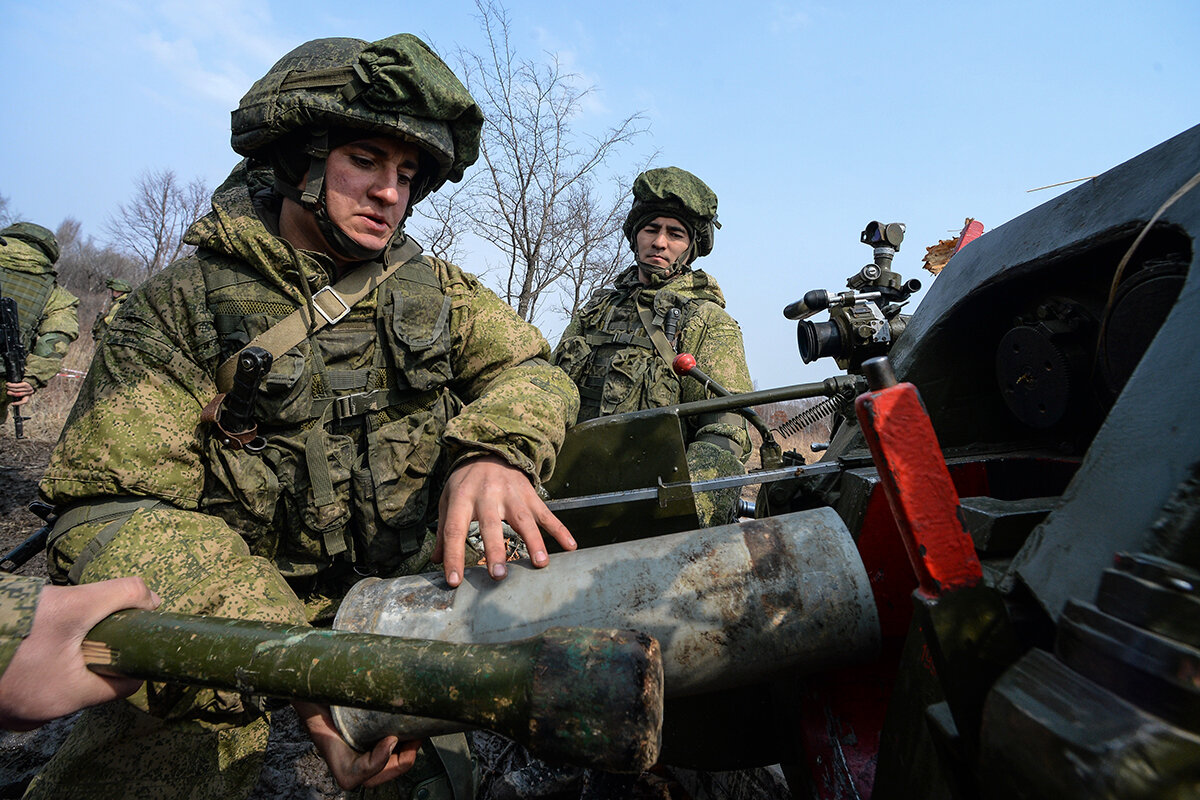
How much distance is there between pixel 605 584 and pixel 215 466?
1.44 meters

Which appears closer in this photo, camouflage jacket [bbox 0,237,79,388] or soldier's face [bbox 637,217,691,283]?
soldier's face [bbox 637,217,691,283]

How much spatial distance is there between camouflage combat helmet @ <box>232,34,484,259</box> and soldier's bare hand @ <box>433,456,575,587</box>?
1.07 metres

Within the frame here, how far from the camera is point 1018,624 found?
0.91 meters

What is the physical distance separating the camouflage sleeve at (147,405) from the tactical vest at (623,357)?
9.78ft

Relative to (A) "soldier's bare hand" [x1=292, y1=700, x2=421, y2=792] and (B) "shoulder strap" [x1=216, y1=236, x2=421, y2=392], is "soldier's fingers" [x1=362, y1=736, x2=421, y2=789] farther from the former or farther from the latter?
(B) "shoulder strap" [x1=216, y1=236, x2=421, y2=392]

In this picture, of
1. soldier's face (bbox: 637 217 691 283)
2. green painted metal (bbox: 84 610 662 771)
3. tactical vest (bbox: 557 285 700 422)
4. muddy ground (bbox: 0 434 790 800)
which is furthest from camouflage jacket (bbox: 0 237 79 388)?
green painted metal (bbox: 84 610 662 771)

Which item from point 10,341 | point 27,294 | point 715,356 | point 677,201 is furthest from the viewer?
point 27,294

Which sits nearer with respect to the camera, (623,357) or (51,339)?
(623,357)

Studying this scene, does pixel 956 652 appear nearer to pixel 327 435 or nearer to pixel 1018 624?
pixel 1018 624

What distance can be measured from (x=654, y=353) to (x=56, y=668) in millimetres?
4130

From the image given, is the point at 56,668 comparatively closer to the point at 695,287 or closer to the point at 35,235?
the point at 695,287

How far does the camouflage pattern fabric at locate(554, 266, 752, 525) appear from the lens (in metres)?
4.46

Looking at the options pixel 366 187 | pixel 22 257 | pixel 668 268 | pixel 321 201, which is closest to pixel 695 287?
pixel 668 268

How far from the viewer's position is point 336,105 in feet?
6.99
